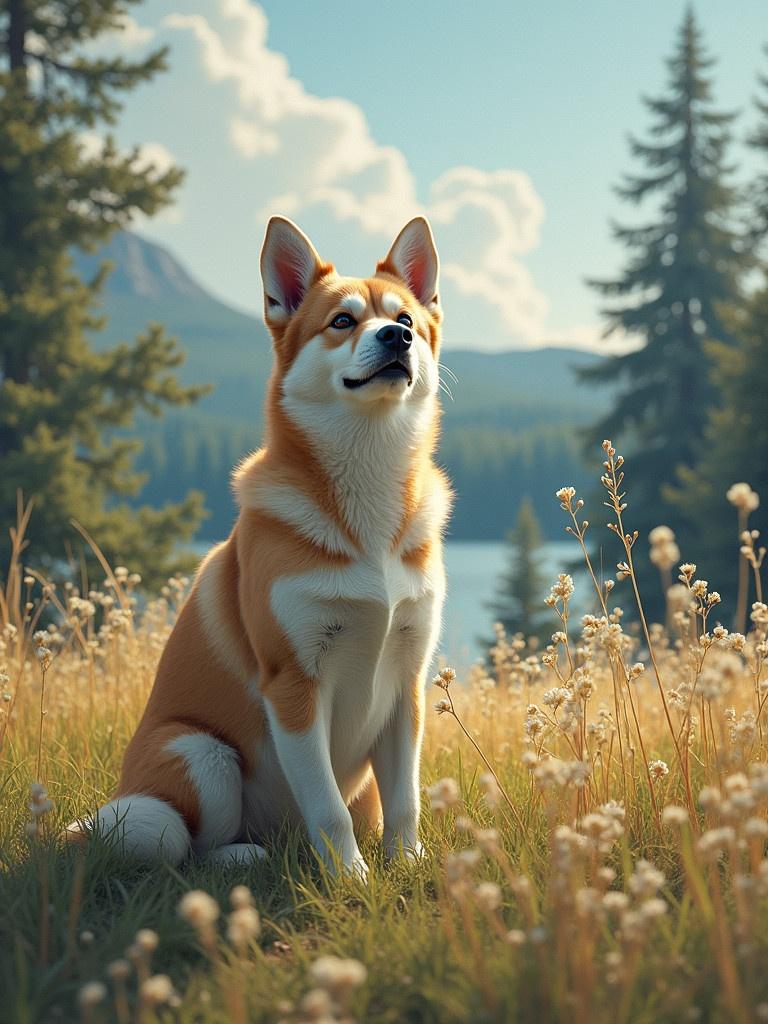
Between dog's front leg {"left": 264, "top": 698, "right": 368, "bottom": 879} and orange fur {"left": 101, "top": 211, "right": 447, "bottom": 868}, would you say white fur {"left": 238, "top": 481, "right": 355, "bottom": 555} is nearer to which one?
orange fur {"left": 101, "top": 211, "right": 447, "bottom": 868}

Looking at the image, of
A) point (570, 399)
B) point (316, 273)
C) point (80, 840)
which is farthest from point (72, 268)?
point (570, 399)

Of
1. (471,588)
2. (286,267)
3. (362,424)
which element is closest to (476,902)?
(362,424)

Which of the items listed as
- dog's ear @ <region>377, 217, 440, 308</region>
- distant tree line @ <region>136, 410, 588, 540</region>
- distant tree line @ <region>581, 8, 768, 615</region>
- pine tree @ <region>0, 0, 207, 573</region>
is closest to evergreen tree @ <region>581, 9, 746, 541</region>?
distant tree line @ <region>581, 8, 768, 615</region>

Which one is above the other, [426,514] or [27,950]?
[426,514]

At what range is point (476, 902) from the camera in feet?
7.69

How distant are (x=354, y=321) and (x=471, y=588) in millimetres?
87213

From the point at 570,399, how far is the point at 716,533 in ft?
588

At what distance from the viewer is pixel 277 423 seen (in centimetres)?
340

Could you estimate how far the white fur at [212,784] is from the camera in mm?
3213

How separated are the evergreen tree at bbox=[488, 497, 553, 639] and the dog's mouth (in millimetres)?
24401

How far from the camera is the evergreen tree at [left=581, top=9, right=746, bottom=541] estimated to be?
23.3 meters

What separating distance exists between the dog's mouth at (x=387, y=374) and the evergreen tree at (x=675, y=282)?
20497 mm

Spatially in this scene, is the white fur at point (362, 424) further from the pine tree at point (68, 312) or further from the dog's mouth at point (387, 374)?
the pine tree at point (68, 312)

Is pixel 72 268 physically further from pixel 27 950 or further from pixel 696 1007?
pixel 696 1007
